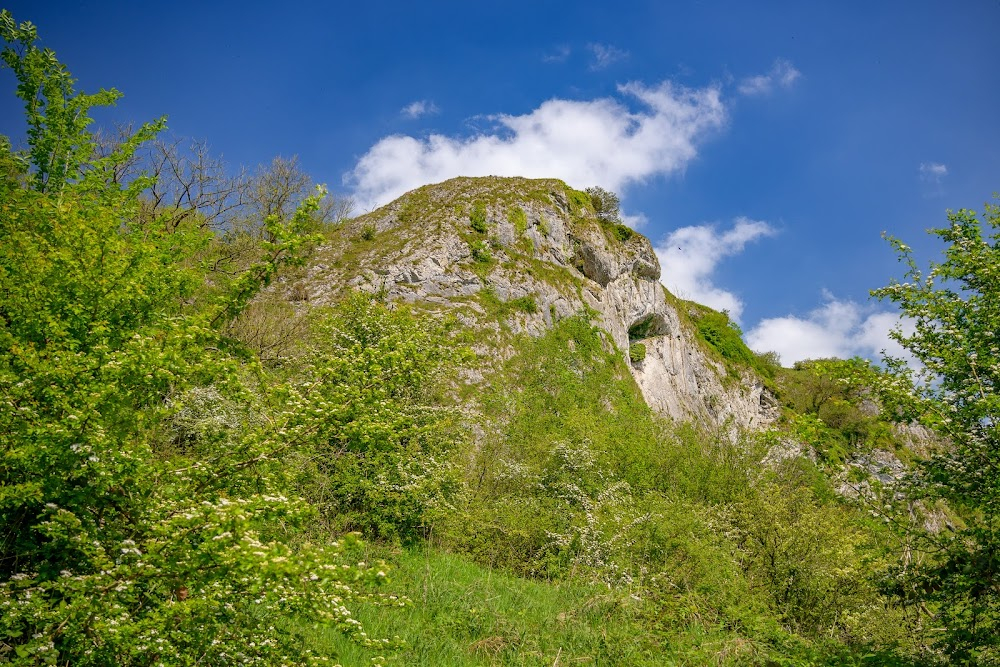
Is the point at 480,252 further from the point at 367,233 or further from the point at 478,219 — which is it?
the point at 367,233

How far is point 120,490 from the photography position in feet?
15.9

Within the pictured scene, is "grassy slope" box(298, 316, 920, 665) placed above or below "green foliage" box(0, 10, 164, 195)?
below

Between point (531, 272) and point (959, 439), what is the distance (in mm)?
29599

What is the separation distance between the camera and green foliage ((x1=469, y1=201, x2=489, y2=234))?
37031 millimetres

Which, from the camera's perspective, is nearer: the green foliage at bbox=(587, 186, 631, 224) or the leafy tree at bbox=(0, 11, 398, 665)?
the leafy tree at bbox=(0, 11, 398, 665)

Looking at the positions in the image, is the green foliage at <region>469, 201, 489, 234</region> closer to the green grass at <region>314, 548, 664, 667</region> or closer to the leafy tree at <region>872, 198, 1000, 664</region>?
the green grass at <region>314, 548, 664, 667</region>

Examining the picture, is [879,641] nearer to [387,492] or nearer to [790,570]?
[790,570]

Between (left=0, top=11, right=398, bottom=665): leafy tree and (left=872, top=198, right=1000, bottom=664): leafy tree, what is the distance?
747 centimetres

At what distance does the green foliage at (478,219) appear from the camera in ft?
121

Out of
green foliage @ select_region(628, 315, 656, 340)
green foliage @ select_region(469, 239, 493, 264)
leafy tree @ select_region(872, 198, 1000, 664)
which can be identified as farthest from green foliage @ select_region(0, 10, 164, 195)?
green foliage @ select_region(628, 315, 656, 340)

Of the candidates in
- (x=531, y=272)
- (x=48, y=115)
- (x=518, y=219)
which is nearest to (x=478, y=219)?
(x=518, y=219)

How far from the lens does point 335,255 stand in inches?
1281

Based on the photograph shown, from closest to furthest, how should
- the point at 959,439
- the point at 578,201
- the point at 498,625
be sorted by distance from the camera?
the point at 959,439
the point at 498,625
the point at 578,201

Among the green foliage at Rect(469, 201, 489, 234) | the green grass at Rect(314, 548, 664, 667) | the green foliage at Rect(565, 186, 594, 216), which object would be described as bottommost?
the green grass at Rect(314, 548, 664, 667)
